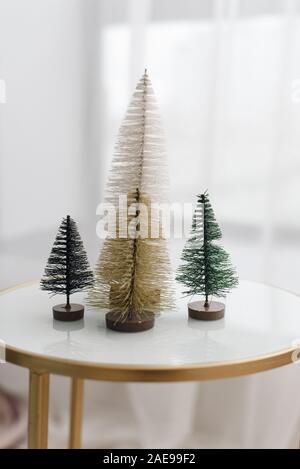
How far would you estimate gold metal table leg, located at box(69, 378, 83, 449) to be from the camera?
51.1 inches

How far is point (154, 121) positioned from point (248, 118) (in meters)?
0.39

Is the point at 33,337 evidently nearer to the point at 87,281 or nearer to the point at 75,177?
the point at 87,281

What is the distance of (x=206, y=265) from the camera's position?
971 mm

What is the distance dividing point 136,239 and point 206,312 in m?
0.17

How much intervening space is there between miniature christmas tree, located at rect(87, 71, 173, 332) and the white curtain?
388 millimetres

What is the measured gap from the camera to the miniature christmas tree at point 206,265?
0.97m

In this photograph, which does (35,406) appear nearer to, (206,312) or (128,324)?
(128,324)

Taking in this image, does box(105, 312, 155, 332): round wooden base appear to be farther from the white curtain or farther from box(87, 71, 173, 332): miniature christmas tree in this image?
the white curtain

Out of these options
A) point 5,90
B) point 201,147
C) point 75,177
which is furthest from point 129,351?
point 5,90

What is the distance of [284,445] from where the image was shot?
1.36m

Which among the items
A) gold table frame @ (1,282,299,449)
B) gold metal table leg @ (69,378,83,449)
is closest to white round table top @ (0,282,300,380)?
gold table frame @ (1,282,299,449)

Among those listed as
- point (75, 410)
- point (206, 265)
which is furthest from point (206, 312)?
point (75, 410)

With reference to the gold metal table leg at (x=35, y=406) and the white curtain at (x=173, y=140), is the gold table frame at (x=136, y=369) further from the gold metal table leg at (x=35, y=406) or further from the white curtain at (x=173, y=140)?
the white curtain at (x=173, y=140)

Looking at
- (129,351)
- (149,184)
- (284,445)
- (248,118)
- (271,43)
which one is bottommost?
(284,445)
